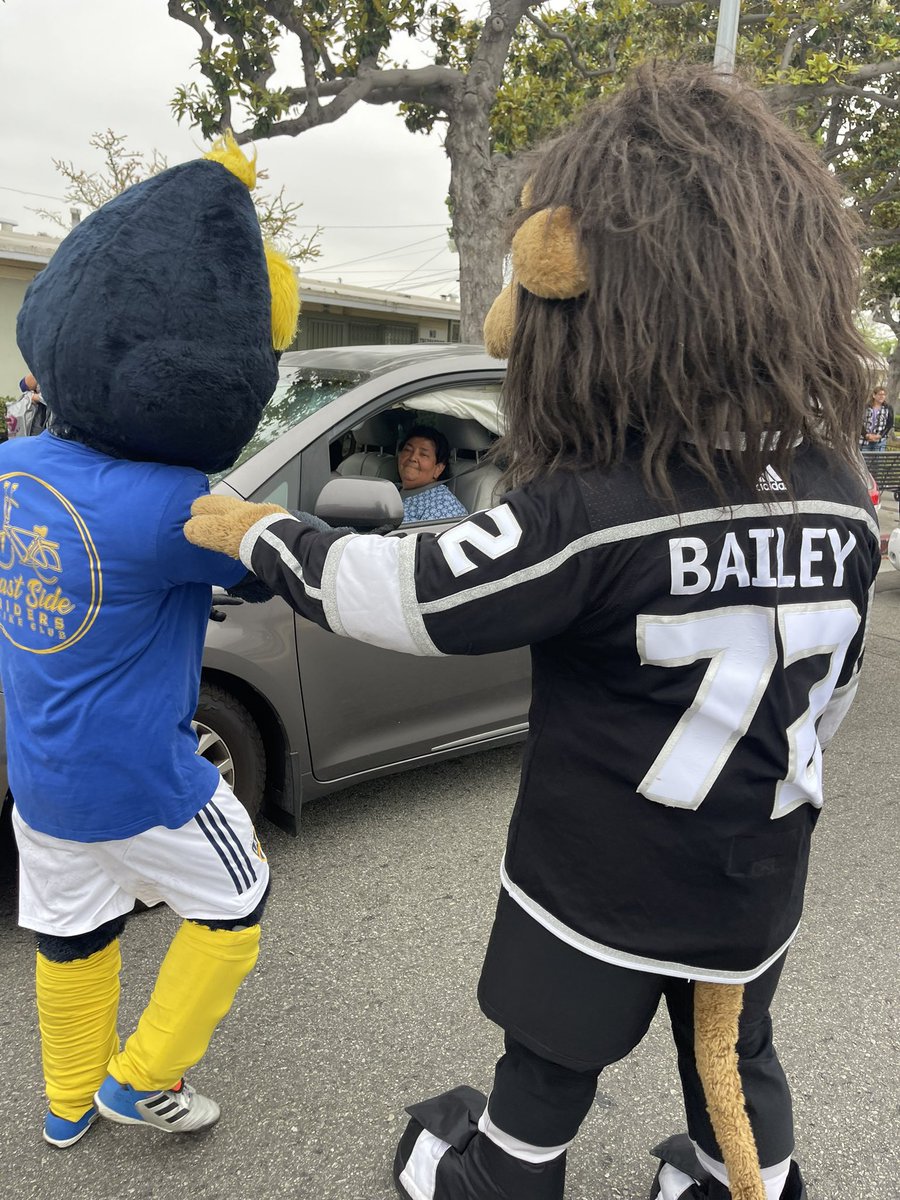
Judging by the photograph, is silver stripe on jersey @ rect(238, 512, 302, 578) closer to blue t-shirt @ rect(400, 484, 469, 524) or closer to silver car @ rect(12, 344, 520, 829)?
silver car @ rect(12, 344, 520, 829)

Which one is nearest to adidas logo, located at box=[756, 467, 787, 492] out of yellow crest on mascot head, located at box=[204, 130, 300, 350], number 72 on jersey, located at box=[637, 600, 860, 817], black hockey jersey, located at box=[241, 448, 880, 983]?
black hockey jersey, located at box=[241, 448, 880, 983]

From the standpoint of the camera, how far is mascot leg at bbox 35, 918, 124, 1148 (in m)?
1.74

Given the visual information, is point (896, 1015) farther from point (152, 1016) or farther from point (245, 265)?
point (245, 265)

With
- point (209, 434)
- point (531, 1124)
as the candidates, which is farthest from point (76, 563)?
point (531, 1124)

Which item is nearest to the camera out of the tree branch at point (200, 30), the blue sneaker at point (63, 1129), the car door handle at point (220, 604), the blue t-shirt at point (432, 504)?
the blue sneaker at point (63, 1129)

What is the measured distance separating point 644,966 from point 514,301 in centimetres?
96

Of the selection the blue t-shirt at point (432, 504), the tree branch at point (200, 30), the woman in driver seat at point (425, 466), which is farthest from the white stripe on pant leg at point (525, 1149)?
the tree branch at point (200, 30)

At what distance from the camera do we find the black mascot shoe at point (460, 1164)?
1.40 m

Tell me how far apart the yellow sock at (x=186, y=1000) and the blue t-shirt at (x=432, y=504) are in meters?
1.79

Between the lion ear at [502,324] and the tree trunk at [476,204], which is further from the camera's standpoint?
the tree trunk at [476,204]

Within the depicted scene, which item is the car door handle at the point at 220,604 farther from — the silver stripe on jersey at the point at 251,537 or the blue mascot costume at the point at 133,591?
the silver stripe on jersey at the point at 251,537

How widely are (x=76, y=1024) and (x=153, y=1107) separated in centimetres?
24

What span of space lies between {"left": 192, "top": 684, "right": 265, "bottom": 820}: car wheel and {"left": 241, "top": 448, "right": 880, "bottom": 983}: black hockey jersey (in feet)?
4.89

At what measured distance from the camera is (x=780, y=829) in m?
1.28
